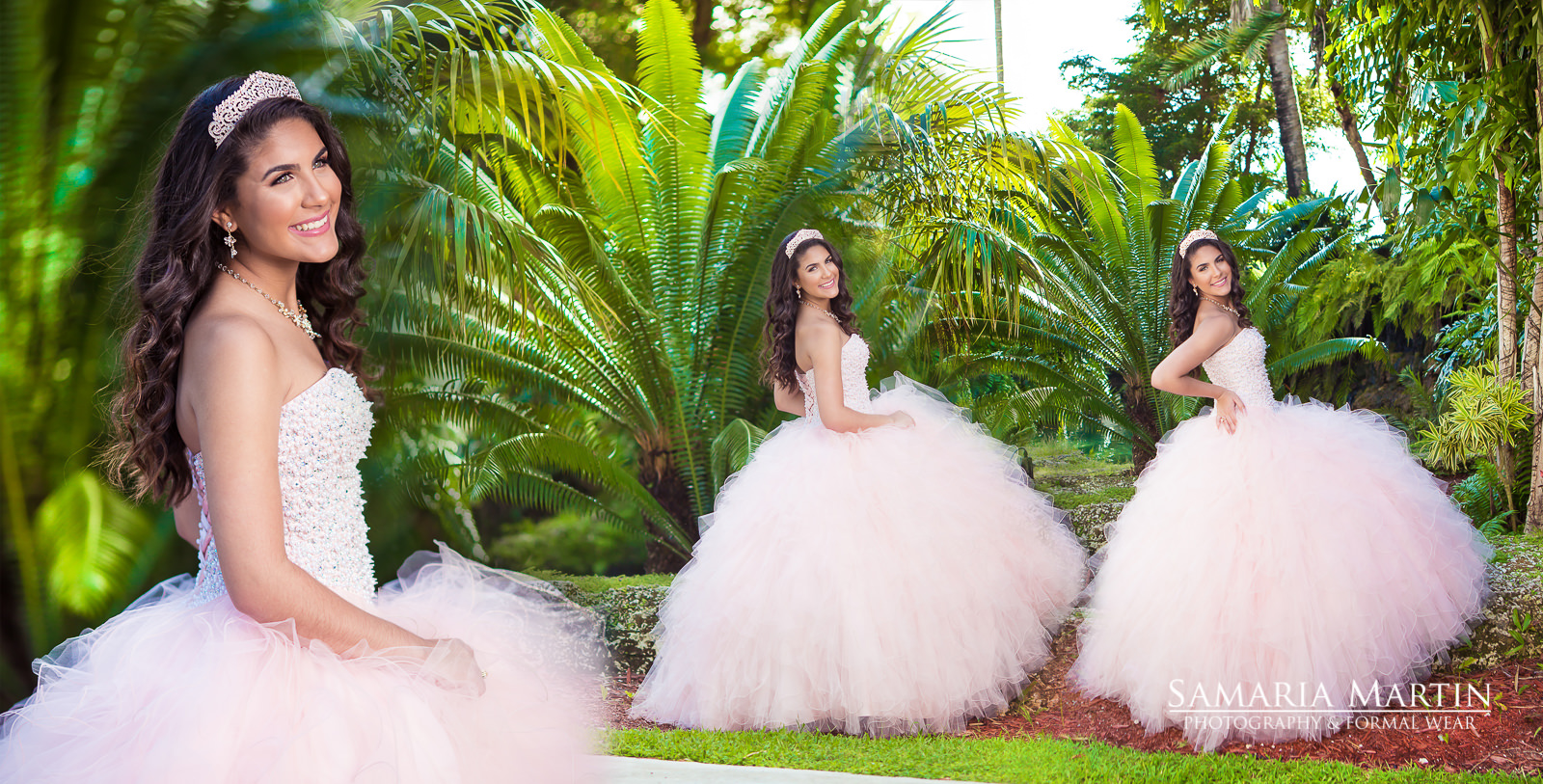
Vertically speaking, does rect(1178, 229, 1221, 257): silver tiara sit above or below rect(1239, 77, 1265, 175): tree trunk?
below

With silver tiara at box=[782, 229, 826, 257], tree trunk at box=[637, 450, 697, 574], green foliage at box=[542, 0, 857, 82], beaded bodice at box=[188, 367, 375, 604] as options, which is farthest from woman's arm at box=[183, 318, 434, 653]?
green foliage at box=[542, 0, 857, 82]

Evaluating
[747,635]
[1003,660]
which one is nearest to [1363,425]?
[1003,660]

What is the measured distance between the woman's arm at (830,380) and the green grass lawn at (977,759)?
1236 millimetres

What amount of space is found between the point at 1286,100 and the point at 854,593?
13.1ft

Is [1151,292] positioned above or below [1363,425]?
above

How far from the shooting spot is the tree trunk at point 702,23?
8.16 meters

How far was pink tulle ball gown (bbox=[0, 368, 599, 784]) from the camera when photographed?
1.28 m

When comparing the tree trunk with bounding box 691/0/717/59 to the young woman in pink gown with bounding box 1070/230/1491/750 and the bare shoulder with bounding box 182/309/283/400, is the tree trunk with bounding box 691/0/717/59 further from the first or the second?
the bare shoulder with bounding box 182/309/283/400

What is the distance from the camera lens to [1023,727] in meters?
3.71

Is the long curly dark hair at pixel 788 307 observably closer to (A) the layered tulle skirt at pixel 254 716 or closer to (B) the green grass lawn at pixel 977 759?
(B) the green grass lawn at pixel 977 759

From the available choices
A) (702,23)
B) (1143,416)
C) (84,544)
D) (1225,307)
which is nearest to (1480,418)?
(1143,416)

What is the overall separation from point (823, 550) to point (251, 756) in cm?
256

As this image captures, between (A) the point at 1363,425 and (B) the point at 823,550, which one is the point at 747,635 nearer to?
(B) the point at 823,550

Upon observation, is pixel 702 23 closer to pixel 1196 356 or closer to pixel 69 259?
pixel 1196 356
